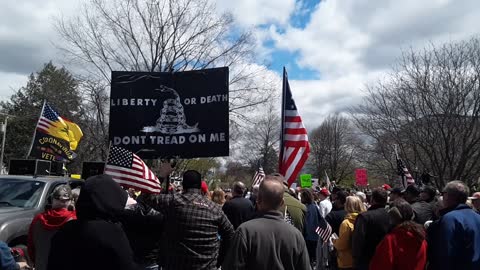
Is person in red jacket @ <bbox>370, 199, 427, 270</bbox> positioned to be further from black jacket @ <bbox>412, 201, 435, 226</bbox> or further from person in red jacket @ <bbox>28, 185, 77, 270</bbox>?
person in red jacket @ <bbox>28, 185, 77, 270</bbox>

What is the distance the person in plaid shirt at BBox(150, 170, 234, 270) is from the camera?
16.7 ft

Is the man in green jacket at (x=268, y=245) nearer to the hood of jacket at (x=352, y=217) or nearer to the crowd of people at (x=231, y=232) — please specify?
the crowd of people at (x=231, y=232)

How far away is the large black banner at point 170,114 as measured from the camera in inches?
319

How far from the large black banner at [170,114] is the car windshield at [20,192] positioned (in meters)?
1.59

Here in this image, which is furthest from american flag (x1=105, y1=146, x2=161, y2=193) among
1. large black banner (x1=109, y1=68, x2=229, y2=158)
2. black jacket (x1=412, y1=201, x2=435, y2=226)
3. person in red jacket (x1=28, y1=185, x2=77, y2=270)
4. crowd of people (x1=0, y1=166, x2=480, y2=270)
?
black jacket (x1=412, y1=201, x2=435, y2=226)

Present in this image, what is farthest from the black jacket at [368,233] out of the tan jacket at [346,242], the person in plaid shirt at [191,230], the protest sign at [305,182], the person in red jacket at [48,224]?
the protest sign at [305,182]

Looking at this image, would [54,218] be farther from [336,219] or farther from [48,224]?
[336,219]

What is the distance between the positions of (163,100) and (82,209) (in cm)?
523

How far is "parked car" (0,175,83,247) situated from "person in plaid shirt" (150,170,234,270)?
2.98 metres

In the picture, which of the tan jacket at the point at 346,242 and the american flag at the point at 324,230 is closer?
the tan jacket at the point at 346,242

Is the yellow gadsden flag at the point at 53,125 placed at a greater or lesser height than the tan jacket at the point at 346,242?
greater

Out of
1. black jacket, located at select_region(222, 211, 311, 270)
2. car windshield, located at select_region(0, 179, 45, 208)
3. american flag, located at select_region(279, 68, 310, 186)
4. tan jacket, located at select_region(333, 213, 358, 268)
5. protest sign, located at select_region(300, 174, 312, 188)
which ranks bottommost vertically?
tan jacket, located at select_region(333, 213, 358, 268)

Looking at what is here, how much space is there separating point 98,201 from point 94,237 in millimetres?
218

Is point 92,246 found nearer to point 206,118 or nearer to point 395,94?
point 206,118
